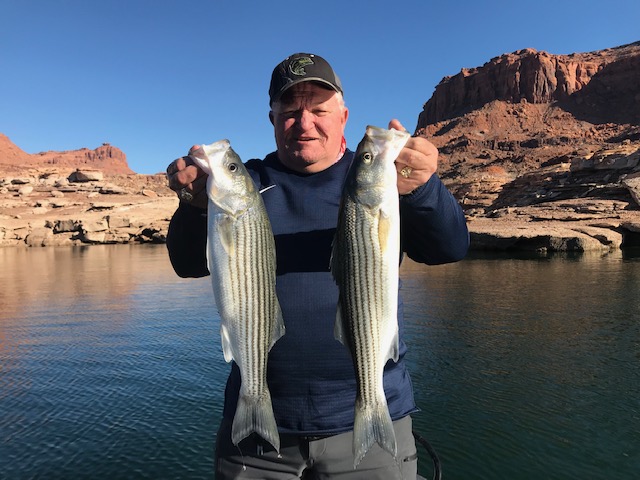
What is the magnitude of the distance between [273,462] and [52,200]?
3529 inches

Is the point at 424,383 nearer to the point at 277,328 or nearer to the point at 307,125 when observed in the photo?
the point at 277,328

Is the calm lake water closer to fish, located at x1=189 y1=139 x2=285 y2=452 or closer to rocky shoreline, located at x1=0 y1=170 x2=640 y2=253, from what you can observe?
fish, located at x1=189 y1=139 x2=285 y2=452

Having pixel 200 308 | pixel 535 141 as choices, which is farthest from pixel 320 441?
pixel 535 141

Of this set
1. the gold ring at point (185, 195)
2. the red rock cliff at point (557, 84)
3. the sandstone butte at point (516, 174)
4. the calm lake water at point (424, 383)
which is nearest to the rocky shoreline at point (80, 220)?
the sandstone butte at point (516, 174)

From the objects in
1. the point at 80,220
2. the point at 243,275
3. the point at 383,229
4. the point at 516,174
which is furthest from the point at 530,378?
the point at 516,174

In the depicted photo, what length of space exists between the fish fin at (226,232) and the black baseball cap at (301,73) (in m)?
0.98

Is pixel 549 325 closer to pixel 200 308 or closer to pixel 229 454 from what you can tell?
pixel 200 308

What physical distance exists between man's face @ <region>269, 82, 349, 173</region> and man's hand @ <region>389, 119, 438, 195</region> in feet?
1.76

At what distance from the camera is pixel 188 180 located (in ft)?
9.53

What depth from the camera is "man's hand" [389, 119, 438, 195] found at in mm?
2791

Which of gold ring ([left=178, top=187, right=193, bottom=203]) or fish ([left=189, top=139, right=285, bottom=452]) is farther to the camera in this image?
gold ring ([left=178, top=187, right=193, bottom=203])

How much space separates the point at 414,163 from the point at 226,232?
1.14 m

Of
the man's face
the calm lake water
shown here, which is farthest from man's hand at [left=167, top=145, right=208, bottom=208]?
the calm lake water

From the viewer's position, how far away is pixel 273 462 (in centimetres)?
306
